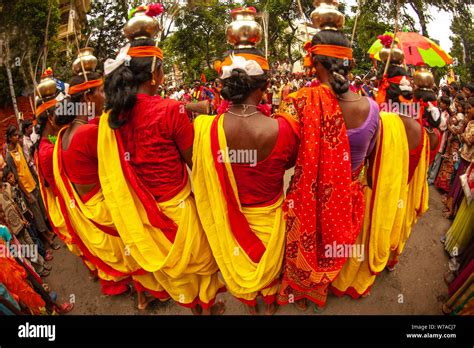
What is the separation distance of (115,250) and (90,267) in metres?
0.80

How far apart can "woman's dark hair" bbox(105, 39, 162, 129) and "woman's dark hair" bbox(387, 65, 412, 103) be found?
1901 millimetres

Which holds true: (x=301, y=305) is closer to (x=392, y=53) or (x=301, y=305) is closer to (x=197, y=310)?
(x=197, y=310)

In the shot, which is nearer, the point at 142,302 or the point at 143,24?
the point at 143,24

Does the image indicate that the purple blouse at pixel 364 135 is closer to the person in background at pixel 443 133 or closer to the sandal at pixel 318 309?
the sandal at pixel 318 309

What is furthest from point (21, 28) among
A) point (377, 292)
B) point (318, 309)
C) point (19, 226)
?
point (377, 292)

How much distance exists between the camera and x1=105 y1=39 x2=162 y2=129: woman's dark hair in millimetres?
2311

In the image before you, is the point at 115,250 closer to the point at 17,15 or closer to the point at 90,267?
the point at 90,267

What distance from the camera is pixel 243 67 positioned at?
2.24m

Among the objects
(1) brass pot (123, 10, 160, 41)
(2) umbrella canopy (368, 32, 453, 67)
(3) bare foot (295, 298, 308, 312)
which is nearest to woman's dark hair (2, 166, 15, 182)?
(1) brass pot (123, 10, 160, 41)

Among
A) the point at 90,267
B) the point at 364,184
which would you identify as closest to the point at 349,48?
the point at 364,184

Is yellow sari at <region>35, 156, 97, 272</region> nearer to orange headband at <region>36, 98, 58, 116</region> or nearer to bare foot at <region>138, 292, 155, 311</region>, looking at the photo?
orange headband at <region>36, 98, 58, 116</region>

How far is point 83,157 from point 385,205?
2.40 meters

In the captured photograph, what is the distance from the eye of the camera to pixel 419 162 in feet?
9.93

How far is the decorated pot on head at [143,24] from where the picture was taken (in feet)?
8.12
